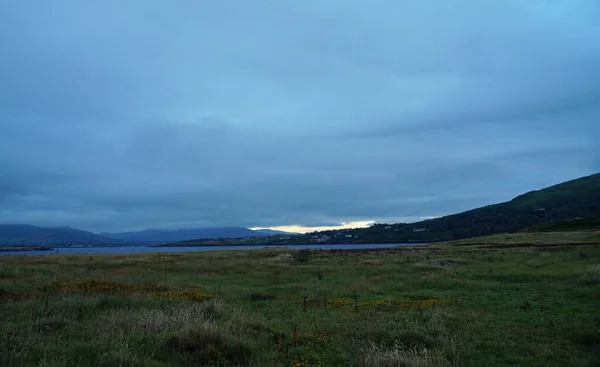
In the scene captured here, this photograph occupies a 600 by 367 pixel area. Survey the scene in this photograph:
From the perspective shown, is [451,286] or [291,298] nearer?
[291,298]

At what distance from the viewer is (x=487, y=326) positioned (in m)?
13.2

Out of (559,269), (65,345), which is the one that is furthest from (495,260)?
(65,345)

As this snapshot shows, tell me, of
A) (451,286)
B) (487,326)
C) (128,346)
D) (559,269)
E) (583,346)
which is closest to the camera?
(128,346)

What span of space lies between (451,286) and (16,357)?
23764 mm

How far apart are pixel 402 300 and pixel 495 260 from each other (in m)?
26.3

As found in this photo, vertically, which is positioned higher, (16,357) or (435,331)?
(16,357)

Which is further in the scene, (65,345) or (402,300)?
(402,300)

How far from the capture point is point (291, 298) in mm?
21344

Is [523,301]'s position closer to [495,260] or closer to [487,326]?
[487,326]

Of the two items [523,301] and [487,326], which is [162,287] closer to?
[487,326]

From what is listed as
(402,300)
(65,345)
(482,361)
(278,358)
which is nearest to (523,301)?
(402,300)

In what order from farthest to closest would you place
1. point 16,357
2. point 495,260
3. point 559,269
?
1. point 495,260
2. point 559,269
3. point 16,357

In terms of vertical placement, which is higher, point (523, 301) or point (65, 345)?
point (65, 345)

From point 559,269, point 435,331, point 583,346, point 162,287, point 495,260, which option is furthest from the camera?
point 495,260
